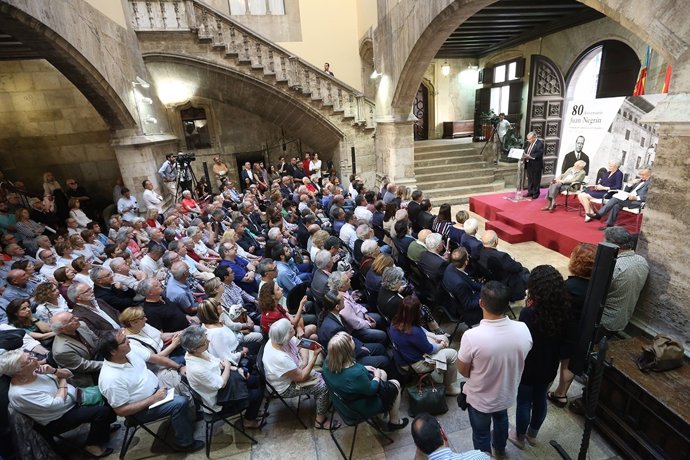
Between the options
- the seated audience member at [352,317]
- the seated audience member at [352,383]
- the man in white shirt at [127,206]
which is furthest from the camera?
the man in white shirt at [127,206]

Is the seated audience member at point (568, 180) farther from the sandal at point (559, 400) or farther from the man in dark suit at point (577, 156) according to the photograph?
the sandal at point (559, 400)

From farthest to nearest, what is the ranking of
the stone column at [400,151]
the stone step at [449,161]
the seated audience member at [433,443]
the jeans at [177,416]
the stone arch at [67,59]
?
the stone step at [449,161]
the stone column at [400,151]
the stone arch at [67,59]
the jeans at [177,416]
the seated audience member at [433,443]

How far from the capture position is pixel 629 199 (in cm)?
538

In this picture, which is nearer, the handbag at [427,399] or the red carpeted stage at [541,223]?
the handbag at [427,399]

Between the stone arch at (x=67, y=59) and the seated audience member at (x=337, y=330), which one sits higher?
the stone arch at (x=67, y=59)

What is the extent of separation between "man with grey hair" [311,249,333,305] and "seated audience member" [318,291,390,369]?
30cm

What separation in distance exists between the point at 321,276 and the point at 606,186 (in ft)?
18.0

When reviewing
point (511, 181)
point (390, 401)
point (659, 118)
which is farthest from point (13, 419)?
point (511, 181)

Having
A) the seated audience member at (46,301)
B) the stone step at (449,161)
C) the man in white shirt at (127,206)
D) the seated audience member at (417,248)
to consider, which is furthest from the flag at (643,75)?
the man in white shirt at (127,206)

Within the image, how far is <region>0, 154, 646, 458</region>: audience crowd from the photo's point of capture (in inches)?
90.7

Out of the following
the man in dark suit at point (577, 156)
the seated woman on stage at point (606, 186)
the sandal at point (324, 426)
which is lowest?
the sandal at point (324, 426)

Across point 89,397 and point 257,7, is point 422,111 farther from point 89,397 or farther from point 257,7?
point 89,397

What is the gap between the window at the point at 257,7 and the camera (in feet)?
38.7

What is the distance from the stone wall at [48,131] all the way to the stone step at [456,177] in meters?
8.18
